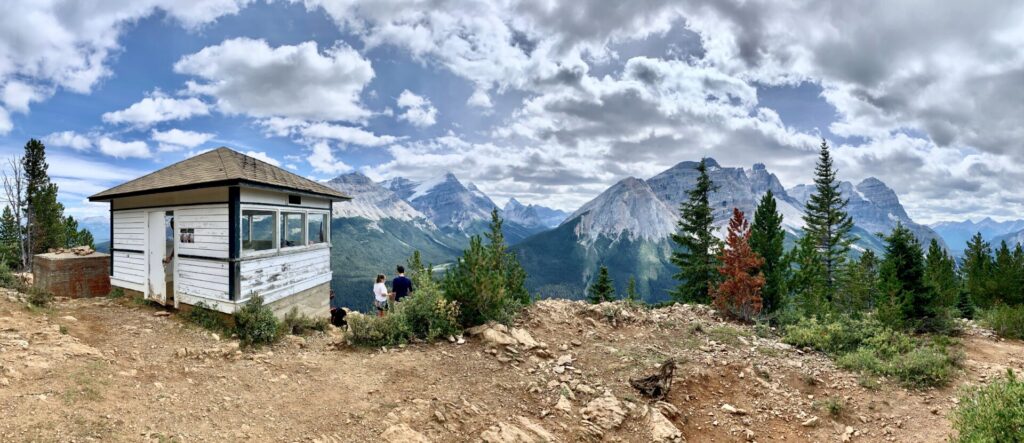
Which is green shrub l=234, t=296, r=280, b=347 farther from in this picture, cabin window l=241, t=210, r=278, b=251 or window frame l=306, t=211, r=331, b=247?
window frame l=306, t=211, r=331, b=247

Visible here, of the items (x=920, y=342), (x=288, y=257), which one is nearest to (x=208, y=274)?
(x=288, y=257)

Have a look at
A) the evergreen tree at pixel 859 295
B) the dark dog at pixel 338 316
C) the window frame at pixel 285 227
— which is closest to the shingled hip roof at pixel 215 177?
the window frame at pixel 285 227

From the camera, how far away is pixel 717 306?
1512cm

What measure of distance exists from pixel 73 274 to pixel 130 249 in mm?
2127

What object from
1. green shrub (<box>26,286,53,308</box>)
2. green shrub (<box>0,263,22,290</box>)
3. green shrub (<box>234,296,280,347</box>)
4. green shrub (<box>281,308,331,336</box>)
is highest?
green shrub (<box>0,263,22,290</box>)

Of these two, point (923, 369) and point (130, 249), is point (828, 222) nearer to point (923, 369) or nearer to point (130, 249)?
point (923, 369)

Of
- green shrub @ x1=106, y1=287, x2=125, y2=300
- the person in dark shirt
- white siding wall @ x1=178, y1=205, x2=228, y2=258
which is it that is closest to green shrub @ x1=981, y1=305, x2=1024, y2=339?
the person in dark shirt

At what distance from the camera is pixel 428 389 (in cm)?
774

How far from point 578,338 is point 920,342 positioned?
31.8 feet

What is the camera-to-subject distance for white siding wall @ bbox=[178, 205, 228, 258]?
35.8 ft

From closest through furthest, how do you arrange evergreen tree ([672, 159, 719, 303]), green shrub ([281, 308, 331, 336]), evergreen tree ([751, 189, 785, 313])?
1. green shrub ([281, 308, 331, 336])
2. evergreen tree ([751, 189, 785, 313])
3. evergreen tree ([672, 159, 719, 303])

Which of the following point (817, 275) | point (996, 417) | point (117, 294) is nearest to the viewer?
point (996, 417)

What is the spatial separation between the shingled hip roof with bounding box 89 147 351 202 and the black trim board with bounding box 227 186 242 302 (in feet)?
1.20

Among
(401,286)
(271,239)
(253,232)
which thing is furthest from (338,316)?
(253,232)
